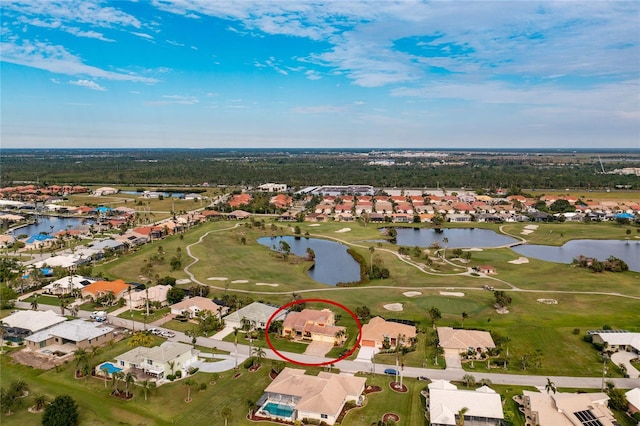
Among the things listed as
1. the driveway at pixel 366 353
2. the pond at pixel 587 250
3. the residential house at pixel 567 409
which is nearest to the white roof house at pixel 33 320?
the driveway at pixel 366 353

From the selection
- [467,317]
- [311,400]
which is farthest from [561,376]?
[311,400]

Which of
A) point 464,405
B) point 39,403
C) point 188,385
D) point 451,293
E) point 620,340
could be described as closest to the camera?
point 464,405

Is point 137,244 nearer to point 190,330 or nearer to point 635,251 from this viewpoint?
point 190,330

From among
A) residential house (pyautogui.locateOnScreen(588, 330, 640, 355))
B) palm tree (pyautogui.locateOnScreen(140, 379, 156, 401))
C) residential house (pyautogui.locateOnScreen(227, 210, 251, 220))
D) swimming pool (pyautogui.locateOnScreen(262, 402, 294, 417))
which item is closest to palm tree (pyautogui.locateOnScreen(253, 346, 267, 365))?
swimming pool (pyautogui.locateOnScreen(262, 402, 294, 417))

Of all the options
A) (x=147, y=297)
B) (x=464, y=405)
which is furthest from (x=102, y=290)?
(x=464, y=405)

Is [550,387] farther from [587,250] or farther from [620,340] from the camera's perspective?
[587,250]

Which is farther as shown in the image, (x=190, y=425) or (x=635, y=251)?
(x=635, y=251)
